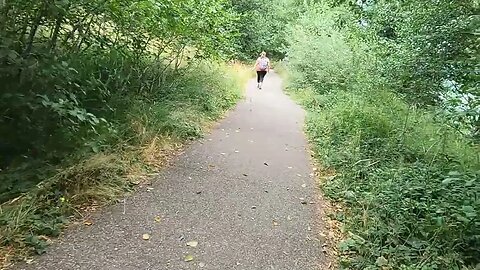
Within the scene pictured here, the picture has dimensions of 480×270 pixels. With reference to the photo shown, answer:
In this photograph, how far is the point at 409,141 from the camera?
7.28 metres

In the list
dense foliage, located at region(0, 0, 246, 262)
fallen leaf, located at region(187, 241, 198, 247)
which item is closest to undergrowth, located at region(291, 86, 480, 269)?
fallen leaf, located at region(187, 241, 198, 247)

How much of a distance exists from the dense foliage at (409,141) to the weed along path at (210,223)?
1.85 ft

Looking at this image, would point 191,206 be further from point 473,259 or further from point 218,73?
point 218,73

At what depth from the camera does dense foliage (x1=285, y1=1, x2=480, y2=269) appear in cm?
403

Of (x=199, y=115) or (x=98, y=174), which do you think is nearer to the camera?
(x=98, y=174)

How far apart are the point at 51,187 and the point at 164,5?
3383 mm

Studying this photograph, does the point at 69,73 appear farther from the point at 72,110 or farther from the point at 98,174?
the point at 98,174

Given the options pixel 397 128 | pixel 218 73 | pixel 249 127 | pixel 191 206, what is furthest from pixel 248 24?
pixel 191 206

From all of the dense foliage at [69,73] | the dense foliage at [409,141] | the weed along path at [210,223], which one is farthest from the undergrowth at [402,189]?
the dense foliage at [69,73]

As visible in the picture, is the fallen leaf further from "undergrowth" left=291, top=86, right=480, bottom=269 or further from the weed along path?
"undergrowth" left=291, top=86, right=480, bottom=269

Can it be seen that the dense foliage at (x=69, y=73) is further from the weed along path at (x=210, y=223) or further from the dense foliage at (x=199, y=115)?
the weed along path at (x=210, y=223)

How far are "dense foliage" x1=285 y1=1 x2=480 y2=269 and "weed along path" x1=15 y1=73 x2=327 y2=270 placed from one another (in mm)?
565

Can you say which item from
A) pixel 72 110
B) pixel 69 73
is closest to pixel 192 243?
pixel 72 110

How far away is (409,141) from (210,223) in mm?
4317
